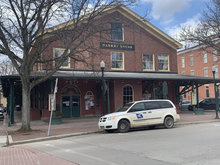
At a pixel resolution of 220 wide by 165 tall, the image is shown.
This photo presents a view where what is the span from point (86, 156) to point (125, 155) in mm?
1209

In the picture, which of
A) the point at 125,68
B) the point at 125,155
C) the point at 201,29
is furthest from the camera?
the point at 125,68

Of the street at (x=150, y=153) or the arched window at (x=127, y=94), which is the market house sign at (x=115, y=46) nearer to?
the arched window at (x=127, y=94)

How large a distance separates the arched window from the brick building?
23.4 m

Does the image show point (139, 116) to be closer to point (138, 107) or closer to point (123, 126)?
point (138, 107)

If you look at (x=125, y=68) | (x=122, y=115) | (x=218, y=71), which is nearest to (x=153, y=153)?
(x=122, y=115)

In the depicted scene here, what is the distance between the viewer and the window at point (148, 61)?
2545 centimetres

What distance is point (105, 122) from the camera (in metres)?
12.5

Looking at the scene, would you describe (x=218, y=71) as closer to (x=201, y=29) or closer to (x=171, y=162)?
(x=201, y=29)

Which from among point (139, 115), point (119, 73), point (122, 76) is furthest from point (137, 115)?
point (119, 73)

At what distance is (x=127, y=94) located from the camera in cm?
2294

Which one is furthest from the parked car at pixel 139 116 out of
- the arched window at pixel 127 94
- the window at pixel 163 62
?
the window at pixel 163 62

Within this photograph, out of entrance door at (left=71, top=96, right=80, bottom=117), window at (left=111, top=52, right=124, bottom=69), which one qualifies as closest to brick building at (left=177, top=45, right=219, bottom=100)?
window at (left=111, top=52, right=124, bottom=69)

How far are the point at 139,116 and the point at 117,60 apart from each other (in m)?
11.7

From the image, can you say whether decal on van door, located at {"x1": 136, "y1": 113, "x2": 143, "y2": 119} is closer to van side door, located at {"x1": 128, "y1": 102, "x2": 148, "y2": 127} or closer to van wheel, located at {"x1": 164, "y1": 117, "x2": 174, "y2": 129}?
van side door, located at {"x1": 128, "y1": 102, "x2": 148, "y2": 127}
